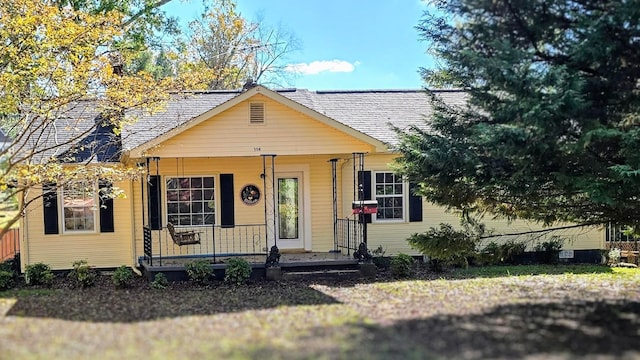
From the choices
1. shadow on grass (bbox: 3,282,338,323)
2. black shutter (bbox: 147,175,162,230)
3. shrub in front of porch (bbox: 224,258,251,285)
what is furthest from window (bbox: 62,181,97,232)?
shrub in front of porch (bbox: 224,258,251,285)

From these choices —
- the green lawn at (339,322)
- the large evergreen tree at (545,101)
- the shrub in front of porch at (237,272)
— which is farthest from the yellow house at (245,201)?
the green lawn at (339,322)

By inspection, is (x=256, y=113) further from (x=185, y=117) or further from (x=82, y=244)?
(x=82, y=244)

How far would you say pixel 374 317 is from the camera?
23.1 feet

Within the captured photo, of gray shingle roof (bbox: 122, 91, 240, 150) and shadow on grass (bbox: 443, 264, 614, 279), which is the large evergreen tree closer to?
shadow on grass (bbox: 443, 264, 614, 279)

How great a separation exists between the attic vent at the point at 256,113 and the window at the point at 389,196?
357cm

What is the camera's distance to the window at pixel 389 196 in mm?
13898

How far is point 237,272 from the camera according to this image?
443 inches

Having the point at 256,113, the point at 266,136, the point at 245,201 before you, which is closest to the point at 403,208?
the point at 245,201

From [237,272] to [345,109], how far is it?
21.5 feet

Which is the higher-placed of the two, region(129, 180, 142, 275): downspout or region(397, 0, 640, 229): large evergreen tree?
region(397, 0, 640, 229): large evergreen tree

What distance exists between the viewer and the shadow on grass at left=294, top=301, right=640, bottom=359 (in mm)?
5282

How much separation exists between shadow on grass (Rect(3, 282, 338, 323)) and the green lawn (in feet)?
0.07

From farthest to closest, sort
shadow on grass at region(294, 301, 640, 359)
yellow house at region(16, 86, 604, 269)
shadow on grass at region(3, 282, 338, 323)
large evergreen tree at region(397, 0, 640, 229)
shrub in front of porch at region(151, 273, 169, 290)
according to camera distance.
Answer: yellow house at region(16, 86, 604, 269)
shrub in front of porch at region(151, 273, 169, 290)
large evergreen tree at region(397, 0, 640, 229)
shadow on grass at region(3, 282, 338, 323)
shadow on grass at region(294, 301, 640, 359)

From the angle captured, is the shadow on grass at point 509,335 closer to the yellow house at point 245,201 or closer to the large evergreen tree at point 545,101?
the large evergreen tree at point 545,101
